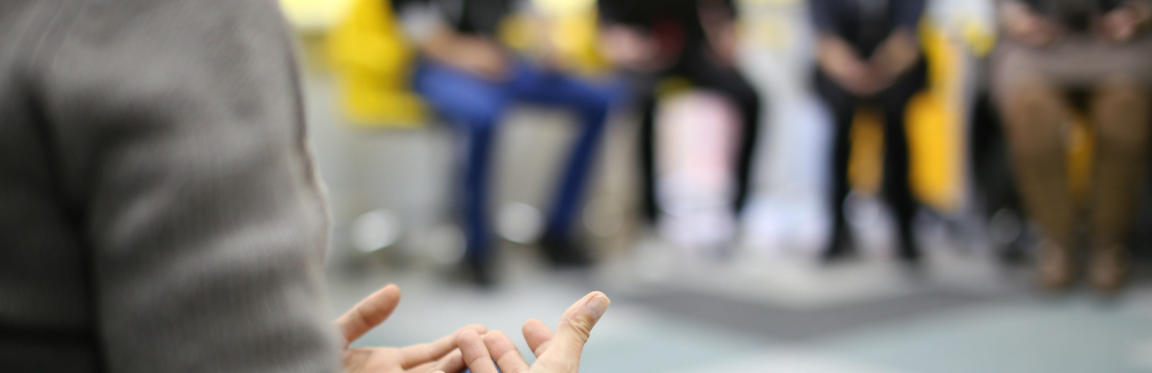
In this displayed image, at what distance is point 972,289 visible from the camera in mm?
1641

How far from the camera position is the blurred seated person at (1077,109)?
152cm

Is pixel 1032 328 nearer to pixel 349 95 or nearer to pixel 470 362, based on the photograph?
pixel 470 362

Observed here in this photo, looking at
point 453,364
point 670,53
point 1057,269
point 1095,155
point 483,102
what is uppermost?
point 670,53

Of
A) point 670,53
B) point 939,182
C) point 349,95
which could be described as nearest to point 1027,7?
point 670,53

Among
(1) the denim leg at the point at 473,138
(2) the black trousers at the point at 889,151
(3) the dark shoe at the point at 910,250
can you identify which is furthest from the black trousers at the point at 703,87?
(1) the denim leg at the point at 473,138

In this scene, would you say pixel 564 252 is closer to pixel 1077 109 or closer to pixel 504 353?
pixel 1077 109

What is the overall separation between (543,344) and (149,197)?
201 mm

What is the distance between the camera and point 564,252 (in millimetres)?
1948

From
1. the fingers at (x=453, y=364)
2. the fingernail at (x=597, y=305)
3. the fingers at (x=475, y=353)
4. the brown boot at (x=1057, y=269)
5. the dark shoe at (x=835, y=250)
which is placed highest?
the dark shoe at (x=835, y=250)

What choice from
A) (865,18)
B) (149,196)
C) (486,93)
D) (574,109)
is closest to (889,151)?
(865,18)

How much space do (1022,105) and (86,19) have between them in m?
1.79

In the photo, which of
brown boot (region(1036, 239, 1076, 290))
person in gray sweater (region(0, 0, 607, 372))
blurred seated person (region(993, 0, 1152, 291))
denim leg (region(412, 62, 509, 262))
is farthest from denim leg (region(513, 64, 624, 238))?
person in gray sweater (region(0, 0, 607, 372))

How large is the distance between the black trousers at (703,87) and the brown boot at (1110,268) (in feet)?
2.70

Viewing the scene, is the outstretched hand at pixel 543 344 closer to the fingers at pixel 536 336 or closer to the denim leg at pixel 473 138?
the fingers at pixel 536 336
